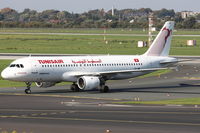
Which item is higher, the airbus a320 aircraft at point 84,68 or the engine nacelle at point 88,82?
the airbus a320 aircraft at point 84,68

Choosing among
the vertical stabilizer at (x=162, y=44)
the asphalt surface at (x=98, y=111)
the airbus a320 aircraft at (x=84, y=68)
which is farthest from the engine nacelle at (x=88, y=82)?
the vertical stabilizer at (x=162, y=44)

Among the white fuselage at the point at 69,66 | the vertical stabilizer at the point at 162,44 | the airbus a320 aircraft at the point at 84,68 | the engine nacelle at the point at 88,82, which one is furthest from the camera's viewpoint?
the vertical stabilizer at the point at 162,44

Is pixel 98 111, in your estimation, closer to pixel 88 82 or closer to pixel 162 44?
pixel 88 82

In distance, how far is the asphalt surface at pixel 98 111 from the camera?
138 feet

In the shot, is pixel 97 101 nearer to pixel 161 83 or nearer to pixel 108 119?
pixel 108 119

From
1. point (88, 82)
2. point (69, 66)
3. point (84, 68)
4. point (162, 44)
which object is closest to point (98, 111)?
point (88, 82)

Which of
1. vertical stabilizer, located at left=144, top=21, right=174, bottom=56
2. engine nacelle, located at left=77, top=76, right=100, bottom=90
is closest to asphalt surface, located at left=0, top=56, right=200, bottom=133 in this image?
engine nacelle, located at left=77, top=76, right=100, bottom=90

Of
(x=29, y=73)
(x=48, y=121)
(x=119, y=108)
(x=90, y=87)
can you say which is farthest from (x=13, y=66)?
(x=48, y=121)

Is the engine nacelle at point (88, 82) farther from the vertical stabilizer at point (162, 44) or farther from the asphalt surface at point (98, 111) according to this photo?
the vertical stabilizer at point (162, 44)

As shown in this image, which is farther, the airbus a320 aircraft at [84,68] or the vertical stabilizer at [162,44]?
the vertical stabilizer at [162,44]

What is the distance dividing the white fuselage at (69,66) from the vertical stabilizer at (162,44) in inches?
39.0

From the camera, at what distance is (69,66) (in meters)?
69.7

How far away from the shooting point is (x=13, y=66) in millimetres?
67312

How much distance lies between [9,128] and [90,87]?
2649 cm
